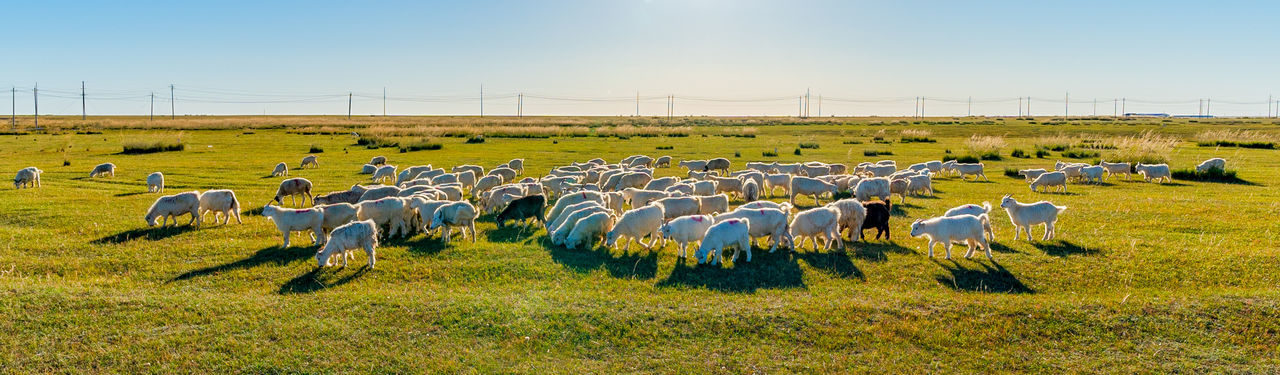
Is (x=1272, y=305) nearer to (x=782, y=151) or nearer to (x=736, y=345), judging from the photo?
(x=736, y=345)

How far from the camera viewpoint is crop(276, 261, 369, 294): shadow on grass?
34.1 feet

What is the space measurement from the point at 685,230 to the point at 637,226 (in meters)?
1.15

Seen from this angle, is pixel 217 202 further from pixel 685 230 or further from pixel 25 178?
pixel 25 178

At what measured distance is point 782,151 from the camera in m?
46.6

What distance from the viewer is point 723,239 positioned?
38.2 feet

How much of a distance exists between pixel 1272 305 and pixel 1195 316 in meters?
1.21

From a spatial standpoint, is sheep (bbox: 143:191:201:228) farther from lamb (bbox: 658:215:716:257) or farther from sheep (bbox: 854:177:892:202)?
sheep (bbox: 854:177:892:202)

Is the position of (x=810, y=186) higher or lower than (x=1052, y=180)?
lower

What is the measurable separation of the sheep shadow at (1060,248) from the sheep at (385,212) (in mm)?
12661

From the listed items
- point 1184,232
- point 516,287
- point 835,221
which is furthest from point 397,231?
point 1184,232

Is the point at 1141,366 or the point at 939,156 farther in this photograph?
the point at 939,156

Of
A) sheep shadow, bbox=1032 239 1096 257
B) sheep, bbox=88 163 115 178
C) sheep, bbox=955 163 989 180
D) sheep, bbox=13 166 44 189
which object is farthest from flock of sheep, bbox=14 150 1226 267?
sheep, bbox=88 163 115 178

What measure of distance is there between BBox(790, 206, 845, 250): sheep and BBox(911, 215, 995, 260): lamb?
1.37 m

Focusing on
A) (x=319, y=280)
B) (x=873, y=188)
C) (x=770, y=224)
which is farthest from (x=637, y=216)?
(x=873, y=188)
